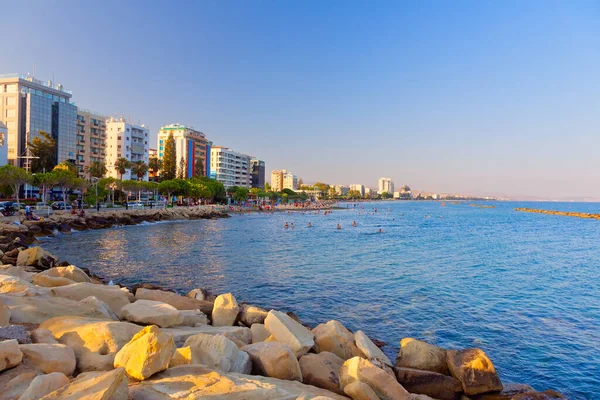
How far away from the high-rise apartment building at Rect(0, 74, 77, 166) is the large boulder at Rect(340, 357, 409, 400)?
7812 cm

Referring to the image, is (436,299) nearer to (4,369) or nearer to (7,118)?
(4,369)

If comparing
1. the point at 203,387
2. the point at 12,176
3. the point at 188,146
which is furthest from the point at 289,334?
the point at 188,146

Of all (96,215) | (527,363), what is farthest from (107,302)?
(96,215)

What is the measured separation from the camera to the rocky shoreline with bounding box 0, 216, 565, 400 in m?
4.99

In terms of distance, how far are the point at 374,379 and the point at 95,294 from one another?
296 inches

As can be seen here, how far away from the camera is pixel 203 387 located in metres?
5.03

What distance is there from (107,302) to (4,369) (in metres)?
5.03

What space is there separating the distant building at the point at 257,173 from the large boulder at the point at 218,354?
17780cm

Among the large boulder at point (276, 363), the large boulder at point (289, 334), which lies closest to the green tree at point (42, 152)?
the large boulder at point (289, 334)

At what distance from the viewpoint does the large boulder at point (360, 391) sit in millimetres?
5984

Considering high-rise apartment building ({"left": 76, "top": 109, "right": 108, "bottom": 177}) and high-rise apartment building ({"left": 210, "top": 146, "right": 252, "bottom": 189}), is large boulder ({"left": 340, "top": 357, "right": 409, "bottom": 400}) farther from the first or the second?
high-rise apartment building ({"left": 210, "top": 146, "right": 252, "bottom": 189})

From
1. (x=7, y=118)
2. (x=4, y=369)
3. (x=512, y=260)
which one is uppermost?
(x=7, y=118)

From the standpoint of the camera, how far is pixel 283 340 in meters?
8.02

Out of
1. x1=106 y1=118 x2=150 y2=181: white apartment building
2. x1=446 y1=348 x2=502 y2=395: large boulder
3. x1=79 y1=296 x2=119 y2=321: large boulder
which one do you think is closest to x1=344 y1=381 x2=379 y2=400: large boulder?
x1=446 y1=348 x2=502 y2=395: large boulder
